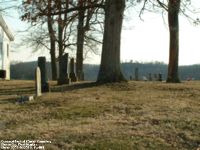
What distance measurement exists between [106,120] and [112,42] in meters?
9.30

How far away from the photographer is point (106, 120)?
42.2 ft

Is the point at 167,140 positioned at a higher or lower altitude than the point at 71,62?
lower

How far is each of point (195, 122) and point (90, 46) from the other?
32627 mm

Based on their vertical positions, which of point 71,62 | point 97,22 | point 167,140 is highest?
point 97,22

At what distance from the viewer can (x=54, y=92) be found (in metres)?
18.8

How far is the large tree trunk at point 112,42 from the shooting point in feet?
70.9

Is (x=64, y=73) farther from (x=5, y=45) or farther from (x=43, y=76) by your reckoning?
(x=5, y=45)

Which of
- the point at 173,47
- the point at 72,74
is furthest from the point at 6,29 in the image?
the point at 173,47

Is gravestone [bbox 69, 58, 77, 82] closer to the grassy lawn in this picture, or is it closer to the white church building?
the grassy lawn

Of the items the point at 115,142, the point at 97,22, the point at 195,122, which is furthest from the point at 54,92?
the point at 97,22

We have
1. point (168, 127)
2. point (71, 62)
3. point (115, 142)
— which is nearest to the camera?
point (115, 142)

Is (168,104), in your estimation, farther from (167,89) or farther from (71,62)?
(71,62)

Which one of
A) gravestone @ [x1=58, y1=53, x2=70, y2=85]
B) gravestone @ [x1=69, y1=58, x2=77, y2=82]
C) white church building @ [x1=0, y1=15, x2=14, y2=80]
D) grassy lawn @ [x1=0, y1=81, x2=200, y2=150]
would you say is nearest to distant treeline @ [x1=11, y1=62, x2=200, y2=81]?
white church building @ [x1=0, y1=15, x2=14, y2=80]

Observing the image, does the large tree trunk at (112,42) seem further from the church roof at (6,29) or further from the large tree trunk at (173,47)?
the church roof at (6,29)
